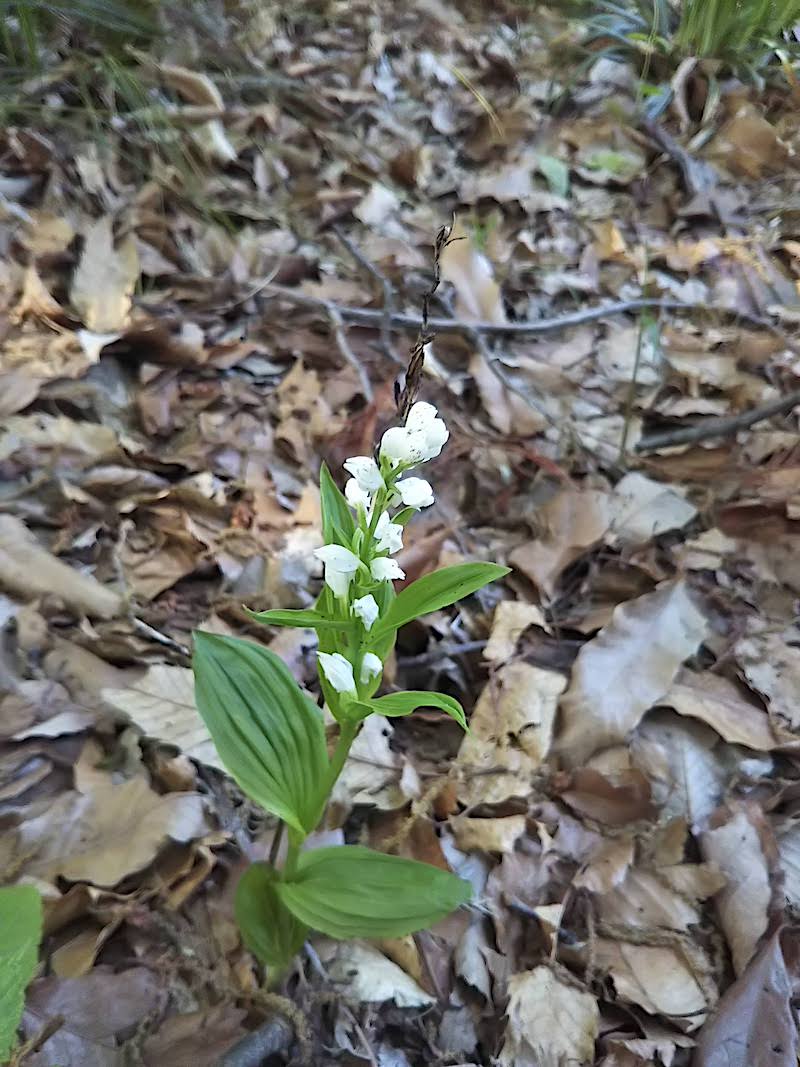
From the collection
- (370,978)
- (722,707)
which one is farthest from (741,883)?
(370,978)

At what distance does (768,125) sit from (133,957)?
3486mm

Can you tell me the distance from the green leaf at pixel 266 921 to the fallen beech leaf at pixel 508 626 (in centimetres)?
64

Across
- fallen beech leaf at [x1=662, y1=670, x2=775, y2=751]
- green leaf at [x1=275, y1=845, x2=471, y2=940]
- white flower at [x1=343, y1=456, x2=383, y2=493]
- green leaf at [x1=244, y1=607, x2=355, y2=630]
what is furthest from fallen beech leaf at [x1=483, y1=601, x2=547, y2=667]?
white flower at [x1=343, y1=456, x2=383, y2=493]

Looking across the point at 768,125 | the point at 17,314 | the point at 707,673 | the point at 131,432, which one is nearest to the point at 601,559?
the point at 707,673

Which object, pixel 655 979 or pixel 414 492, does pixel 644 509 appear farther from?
pixel 414 492

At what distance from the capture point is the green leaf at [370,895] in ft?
3.29

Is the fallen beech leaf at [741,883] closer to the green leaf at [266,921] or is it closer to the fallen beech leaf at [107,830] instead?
the green leaf at [266,921]

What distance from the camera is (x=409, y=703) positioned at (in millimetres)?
928

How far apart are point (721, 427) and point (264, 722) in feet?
5.12

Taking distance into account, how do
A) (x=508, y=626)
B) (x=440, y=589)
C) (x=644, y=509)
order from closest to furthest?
(x=440, y=589)
(x=508, y=626)
(x=644, y=509)

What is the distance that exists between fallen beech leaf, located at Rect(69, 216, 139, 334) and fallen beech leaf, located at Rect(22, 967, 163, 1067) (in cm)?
157

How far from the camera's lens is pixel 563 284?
2.63 metres

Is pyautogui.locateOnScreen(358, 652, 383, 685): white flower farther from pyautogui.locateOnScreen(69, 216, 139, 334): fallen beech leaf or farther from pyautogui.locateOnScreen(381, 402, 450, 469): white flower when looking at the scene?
pyautogui.locateOnScreen(69, 216, 139, 334): fallen beech leaf

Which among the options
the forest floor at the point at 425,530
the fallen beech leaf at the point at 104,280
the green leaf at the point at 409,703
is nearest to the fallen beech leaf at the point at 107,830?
the forest floor at the point at 425,530
